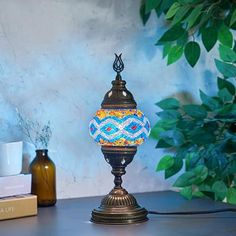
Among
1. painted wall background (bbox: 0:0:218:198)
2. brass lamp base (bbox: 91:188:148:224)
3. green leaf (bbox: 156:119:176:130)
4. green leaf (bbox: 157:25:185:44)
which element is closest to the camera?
brass lamp base (bbox: 91:188:148:224)

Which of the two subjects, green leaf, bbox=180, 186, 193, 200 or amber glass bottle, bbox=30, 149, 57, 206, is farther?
green leaf, bbox=180, 186, 193, 200

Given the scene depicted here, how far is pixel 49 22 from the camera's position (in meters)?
1.79

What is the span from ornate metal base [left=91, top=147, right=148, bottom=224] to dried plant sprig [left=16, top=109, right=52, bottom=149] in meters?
0.35

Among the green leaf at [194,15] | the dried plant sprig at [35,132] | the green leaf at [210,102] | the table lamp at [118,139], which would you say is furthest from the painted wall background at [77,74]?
the table lamp at [118,139]

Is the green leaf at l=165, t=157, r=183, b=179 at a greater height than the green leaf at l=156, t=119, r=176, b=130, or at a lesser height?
lesser

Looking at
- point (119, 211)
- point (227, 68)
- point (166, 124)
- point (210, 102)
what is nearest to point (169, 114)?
point (166, 124)

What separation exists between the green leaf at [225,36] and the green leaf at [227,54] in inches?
0.9

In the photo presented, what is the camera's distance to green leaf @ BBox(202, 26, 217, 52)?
182 centimetres

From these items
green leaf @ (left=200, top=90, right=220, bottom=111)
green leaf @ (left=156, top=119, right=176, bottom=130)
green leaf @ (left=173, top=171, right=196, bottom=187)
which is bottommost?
green leaf @ (left=173, top=171, right=196, bottom=187)

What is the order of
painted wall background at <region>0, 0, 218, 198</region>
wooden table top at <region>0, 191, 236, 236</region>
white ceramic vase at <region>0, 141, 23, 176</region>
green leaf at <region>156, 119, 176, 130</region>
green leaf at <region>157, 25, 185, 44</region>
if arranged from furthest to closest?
green leaf at <region>156, 119, 176, 130</region> → green leaf at <region>157, 25, 185, 44</region> → painted wall background at <region>0, 0, 218, 198</region> → white ceramic vase at <region>0, 141, 23, 176</region> → wooden table top at <region>0, 191, 236, 236</region>

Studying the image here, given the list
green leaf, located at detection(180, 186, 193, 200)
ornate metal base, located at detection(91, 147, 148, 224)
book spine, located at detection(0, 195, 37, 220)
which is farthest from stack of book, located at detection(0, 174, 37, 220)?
green leaf, located at detection(180, 186, 193, 200)

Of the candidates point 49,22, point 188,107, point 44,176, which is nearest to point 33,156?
point 44,176

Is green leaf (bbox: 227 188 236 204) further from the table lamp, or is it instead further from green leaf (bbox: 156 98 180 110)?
the table lamp

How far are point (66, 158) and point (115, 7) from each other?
564 mm
